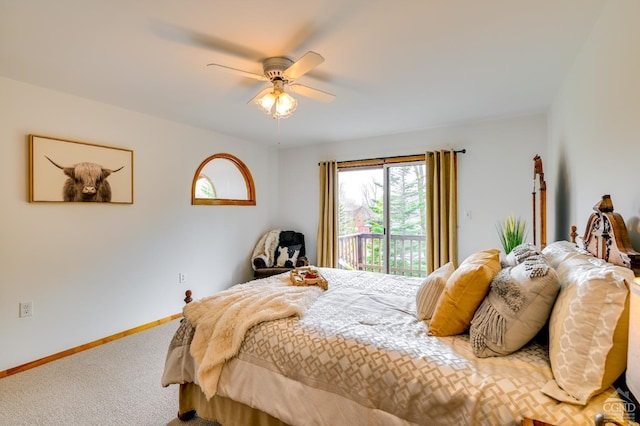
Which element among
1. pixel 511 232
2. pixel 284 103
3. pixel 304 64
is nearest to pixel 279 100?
pixel 284 103

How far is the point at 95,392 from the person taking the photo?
224cm

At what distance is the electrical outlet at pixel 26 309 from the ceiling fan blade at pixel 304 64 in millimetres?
2875

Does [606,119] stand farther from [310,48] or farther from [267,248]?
[267,248]

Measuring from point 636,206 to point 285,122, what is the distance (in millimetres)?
3256

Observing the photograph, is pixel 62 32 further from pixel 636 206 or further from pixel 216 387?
pixel 636 206

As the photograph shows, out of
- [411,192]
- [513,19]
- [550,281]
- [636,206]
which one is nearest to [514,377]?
[550,281]

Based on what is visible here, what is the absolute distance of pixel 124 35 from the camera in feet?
6.17

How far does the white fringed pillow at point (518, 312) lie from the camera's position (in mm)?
1249

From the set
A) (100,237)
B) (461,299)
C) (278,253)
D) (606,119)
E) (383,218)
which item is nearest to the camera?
(461,299)

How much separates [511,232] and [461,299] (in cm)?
208

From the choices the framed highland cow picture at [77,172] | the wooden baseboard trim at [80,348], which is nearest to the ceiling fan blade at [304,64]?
the framed highland cow picture at [77,172]

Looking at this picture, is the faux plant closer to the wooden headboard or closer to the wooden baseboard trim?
the wooden headboard

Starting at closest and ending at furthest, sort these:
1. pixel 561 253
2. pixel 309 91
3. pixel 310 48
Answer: pixel 561 253
pixel 310 48
pixel 309 91

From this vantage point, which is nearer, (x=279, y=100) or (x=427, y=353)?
(x=427, y=353)
